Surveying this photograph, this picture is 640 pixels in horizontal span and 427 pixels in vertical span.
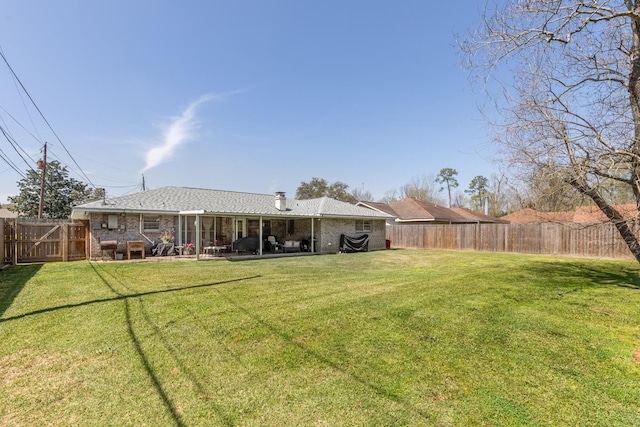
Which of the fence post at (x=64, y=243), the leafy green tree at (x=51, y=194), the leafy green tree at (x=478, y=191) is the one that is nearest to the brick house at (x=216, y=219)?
the fence post at (x=64, y=243)

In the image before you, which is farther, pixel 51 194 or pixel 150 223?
pixel 51 194

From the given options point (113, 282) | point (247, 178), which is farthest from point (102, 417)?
point (247, 178)

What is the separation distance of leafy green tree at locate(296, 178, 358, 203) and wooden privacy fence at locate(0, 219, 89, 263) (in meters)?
33.1

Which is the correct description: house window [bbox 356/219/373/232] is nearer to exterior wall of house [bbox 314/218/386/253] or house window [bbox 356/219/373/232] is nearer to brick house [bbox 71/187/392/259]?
brick house [bbox 71/187/392/259]

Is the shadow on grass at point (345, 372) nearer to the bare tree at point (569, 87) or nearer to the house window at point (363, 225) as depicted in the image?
the bare tree at point (569, 87)

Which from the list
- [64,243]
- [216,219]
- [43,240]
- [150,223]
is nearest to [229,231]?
[216,219]

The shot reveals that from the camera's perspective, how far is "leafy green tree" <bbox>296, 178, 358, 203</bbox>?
45.9 meters

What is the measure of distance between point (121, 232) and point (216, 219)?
186 inches

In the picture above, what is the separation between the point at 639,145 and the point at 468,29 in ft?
13.9

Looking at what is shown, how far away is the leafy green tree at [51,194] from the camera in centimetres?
3100

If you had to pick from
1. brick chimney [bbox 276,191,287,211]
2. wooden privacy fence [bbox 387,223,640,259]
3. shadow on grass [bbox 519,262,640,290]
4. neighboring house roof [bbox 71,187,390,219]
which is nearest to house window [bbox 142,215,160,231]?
neighboring house roof [bbox 71,187,390,219]

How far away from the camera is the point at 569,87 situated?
7.70 metres

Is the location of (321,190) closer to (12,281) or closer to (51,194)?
(51,194)

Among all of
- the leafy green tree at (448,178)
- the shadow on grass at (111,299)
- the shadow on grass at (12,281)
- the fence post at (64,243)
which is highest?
the leafy green tree at (448,178)
